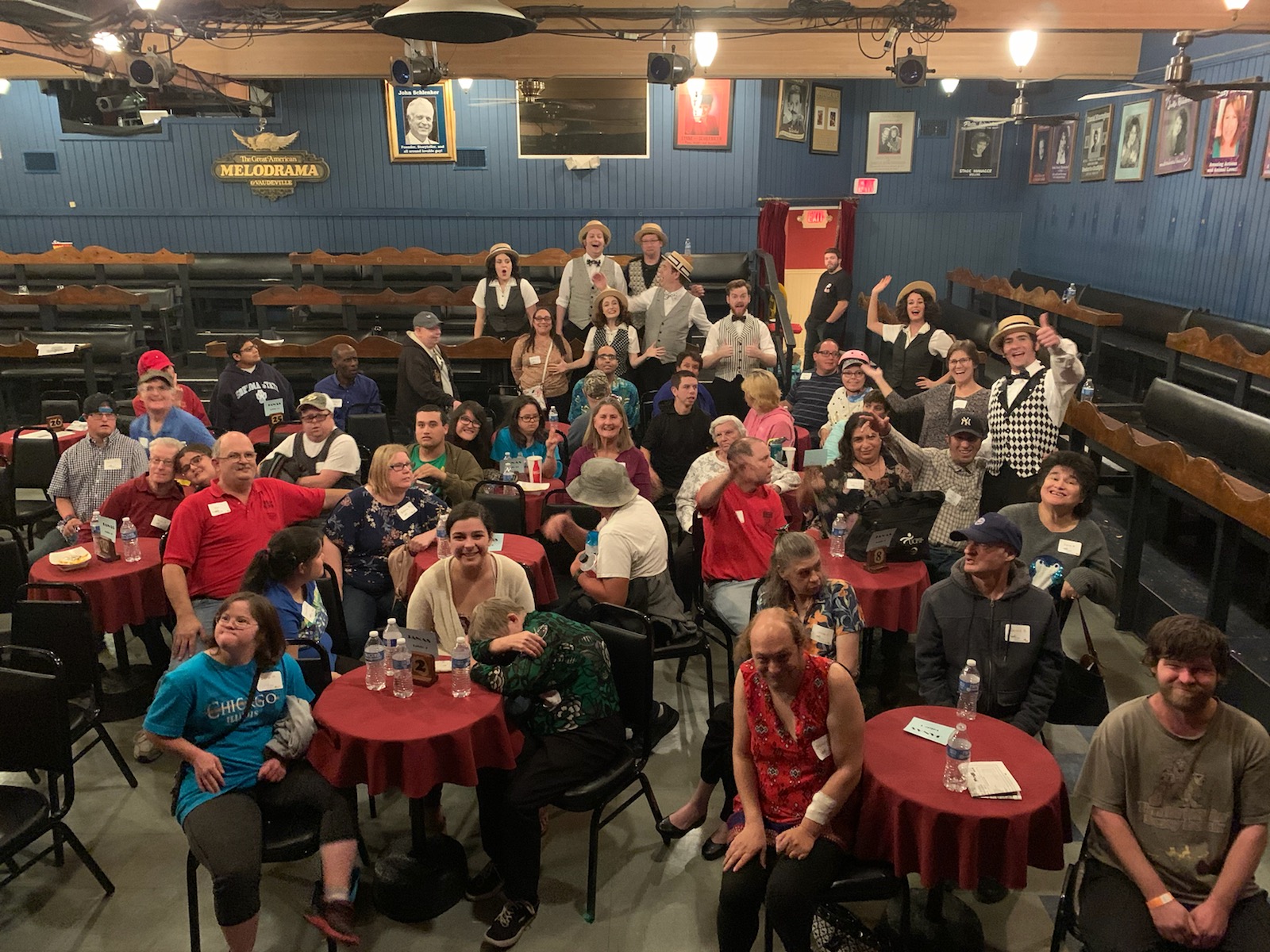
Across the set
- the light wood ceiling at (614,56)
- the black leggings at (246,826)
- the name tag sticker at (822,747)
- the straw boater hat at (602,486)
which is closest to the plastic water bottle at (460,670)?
the black leggings at (246,826)

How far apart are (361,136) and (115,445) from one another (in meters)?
7.46

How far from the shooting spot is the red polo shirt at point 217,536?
4047 millimetres

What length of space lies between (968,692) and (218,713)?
250 cm

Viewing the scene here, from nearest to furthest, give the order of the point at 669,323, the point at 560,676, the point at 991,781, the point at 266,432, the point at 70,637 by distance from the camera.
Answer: the point at 991,781 → the point at 560,676 → the point at 70,637 → the point at 266,432 → the point at 669,323

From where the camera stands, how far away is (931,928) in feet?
10.3

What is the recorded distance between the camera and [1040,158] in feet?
40.3

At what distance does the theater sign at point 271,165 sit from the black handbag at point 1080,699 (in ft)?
35.7

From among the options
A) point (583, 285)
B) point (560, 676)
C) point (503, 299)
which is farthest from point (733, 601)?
point (503, 299)

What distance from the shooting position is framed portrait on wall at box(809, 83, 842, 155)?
11.9 m

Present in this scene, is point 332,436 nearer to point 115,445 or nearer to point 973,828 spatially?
point 115,445

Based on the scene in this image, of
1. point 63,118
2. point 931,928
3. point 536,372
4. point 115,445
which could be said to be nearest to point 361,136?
point 63,118

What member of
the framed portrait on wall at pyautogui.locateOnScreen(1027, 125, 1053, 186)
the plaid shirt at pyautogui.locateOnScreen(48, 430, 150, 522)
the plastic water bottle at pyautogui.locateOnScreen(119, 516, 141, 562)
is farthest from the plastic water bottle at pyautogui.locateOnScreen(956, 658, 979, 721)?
the framed portrait on wall at pyautogui.locateOnScreen(1027, 125, 1053, 186)

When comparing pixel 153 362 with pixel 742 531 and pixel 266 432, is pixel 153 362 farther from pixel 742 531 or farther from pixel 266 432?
pixel 742 531

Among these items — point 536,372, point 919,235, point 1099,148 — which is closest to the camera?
point 536,372
